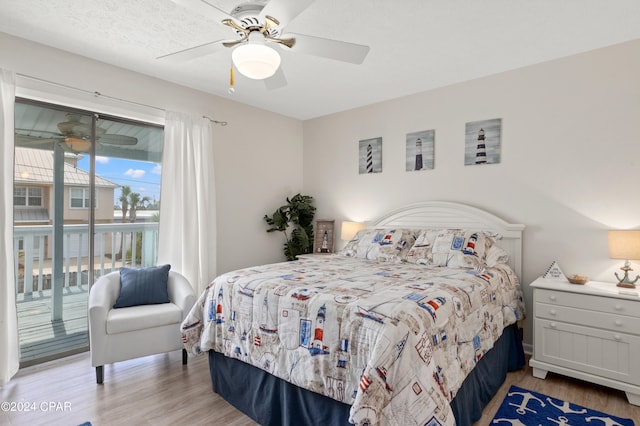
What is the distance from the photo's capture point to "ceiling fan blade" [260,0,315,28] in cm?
172

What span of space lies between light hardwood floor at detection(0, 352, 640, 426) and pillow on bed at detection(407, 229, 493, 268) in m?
0.96

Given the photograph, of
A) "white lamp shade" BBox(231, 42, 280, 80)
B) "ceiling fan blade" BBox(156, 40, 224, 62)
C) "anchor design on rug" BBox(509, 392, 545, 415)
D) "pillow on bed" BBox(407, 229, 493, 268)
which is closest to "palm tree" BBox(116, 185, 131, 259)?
"ceiling fan blade" BBox(156, 40, 224, 62)

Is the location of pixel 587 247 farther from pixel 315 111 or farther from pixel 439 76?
pixel 315 111

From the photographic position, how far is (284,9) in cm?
178

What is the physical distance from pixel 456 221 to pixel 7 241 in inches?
153

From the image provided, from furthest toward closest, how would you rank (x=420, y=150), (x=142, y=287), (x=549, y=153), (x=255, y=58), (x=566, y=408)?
1. (x=420, y=150)
2. (x=549, y=153)
3. (x=142, y=287)
4. (x=566, y=408)
5. (x=255, y=58)

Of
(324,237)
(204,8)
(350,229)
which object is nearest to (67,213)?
(204,8)

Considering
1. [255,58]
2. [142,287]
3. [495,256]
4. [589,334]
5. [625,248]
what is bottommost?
[589,334]

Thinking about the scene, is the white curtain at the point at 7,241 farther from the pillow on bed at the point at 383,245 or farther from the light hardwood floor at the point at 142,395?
the pillow on bed at the point at 383,245

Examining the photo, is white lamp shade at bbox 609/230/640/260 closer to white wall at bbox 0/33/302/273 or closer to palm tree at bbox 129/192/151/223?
white wall at bbox 0/33/302/273

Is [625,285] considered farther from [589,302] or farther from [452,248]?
[452,248]

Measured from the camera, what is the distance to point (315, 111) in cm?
471

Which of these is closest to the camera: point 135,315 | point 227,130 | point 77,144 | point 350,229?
point 135,315

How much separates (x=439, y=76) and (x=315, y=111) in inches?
69.6
